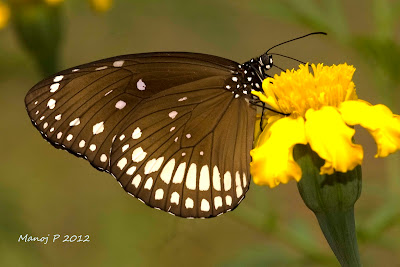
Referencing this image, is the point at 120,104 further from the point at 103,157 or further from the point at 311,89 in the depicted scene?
the point at 311,89

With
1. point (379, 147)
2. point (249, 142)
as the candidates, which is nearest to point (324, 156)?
point (379, 147)

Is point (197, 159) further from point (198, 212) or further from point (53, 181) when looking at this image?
point (53, 181)

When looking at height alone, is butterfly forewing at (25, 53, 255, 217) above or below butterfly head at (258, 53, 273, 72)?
below

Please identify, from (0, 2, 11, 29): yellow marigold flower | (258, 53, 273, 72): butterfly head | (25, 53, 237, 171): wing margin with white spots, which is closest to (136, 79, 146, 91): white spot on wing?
(25, 53, 237, 171): wing margin with white spots

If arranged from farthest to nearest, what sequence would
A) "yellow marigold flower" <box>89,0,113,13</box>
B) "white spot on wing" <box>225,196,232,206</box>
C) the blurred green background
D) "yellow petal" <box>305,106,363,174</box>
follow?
"yellow marigold flower" <box>89,0,113,13</box>, the blurred green background, "white spot on wing" <box>225,196,232,206</box>, "yellow petal" <box>305,106,363,174</box>

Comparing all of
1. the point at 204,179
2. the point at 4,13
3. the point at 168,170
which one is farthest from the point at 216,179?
the point at 4,13

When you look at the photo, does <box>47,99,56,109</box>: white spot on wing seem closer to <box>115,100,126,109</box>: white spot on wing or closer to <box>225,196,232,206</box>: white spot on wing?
<box>115,100,126,109</box>: white spot on wing
